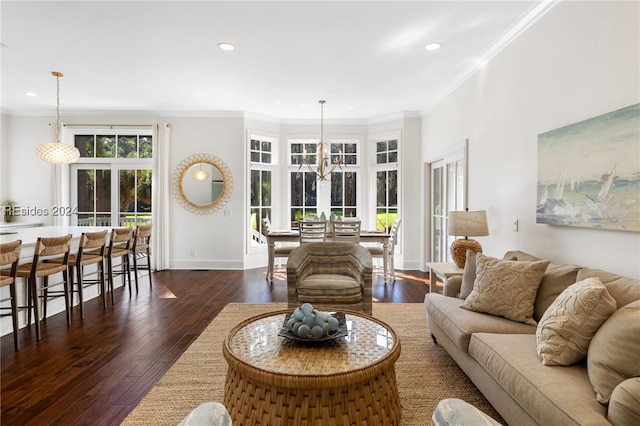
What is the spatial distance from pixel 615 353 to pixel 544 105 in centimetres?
221

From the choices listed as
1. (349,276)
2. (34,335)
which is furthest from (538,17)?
(34,335)

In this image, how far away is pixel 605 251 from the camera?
2.35 metres

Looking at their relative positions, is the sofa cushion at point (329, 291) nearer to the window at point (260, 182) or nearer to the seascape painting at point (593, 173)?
the seascape painting at point (593, 173)

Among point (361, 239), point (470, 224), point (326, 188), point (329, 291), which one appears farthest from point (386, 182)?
point (329, 291)

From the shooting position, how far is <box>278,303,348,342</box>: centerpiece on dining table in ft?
6.66

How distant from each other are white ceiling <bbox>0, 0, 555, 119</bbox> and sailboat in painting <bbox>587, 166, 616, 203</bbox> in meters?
1.62

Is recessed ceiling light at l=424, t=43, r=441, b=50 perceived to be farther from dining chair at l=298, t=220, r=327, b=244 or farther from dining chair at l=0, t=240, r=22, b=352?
dining chair at l=0, t=240, r=22, b=352

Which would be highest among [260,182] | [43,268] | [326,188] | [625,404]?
[260,182]

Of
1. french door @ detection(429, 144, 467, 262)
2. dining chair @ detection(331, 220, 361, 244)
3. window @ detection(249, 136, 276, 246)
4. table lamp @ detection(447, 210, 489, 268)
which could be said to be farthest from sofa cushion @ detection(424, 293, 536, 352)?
window @ detection(249, 136, 276, 246)

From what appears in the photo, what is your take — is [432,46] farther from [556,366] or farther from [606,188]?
[556,366]

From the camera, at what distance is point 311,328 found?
2045 mm

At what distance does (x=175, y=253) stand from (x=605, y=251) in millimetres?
6400

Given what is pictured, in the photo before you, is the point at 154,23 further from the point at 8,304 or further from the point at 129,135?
the point at 129,135

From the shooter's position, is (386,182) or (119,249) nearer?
(119,249)
